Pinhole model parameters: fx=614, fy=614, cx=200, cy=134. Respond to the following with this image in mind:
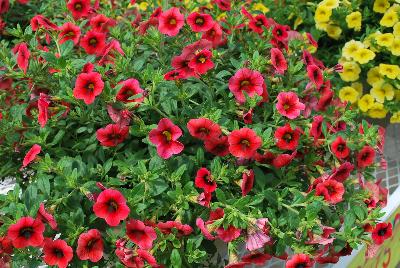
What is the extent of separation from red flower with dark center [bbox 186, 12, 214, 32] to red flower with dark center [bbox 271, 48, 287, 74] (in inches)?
7.6

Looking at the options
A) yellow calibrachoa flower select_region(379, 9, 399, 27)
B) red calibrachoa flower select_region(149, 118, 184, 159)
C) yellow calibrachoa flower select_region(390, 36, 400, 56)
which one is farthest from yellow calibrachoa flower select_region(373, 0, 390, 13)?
red calibrachoa flower select_region(149, 118, 184, 159)

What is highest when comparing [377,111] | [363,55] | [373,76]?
[363,55]

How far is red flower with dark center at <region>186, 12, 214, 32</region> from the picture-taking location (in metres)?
1.69

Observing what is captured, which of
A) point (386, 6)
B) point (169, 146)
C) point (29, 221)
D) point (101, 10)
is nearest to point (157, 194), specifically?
point (169, 146)

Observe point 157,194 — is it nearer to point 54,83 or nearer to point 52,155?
point 52,155

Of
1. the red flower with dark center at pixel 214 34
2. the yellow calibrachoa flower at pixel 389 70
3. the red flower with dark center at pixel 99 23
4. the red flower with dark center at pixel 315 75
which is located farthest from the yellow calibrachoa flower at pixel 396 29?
the red flower with dark center at pixel 99 23

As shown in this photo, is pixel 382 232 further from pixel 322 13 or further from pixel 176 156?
pixel 322 13

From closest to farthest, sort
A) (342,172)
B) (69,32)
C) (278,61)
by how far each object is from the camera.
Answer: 1. (342,172)
2. (278,61)
3. (69,32)

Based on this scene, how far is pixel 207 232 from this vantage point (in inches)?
52.3

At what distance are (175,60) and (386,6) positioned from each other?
3.90 ft

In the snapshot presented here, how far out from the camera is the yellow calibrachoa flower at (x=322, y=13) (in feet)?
7.95

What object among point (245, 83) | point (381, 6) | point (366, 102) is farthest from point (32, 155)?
point (381, 6)

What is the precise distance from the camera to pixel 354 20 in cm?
243

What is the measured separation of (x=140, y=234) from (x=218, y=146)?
30 cm
